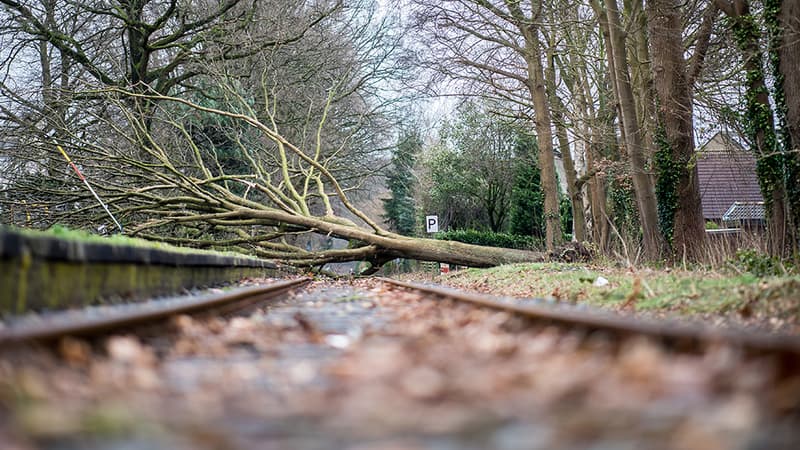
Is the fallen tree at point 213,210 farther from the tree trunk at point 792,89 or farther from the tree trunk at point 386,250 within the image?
the tree trunk at point 792,89

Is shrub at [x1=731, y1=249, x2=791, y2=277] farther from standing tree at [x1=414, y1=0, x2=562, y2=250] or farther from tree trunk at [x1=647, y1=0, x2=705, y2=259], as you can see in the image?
standing tree at [x1=414, y1=0, x2=562, y2=250]

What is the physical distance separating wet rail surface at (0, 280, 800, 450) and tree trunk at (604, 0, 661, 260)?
41.3 feet

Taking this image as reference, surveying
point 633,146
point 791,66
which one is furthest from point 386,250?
point 791,66

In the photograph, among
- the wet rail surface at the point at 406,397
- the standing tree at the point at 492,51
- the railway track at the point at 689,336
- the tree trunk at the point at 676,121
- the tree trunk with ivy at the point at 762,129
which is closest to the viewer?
the wet rail surface at the point at 406,397

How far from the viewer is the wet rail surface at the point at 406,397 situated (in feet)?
6.33

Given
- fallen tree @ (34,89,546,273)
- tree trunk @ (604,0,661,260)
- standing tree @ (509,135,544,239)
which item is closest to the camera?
tree trunk @ (604,0,661,260)

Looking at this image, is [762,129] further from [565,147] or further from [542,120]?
[565,147]

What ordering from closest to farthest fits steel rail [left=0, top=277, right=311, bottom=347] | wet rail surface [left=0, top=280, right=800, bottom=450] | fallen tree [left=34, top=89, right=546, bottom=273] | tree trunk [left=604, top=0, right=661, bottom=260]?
wet rail surface [left=0, top=280, right=800, bottom=450] → steel rail [left=0, top=277, right=311, bottom=347] → tree trunk [left=604, top=0, right=661, bottom=260] → fallen tree [left=34, top=89, right=546, bottom=273]

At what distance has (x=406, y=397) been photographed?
2371mm

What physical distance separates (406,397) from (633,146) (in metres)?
14.6

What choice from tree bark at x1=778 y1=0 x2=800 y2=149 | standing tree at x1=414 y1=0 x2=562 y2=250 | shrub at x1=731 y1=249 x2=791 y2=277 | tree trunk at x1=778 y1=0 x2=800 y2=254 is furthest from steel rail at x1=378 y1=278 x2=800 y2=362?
standing tree at x1=414 y1=0 x2=562 y2=250

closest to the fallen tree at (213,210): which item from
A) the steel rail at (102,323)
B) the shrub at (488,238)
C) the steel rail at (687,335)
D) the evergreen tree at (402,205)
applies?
the steel rail at (102,323)

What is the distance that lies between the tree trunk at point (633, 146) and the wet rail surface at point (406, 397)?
12583 mm

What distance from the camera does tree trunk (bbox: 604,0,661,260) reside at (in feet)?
51.4
